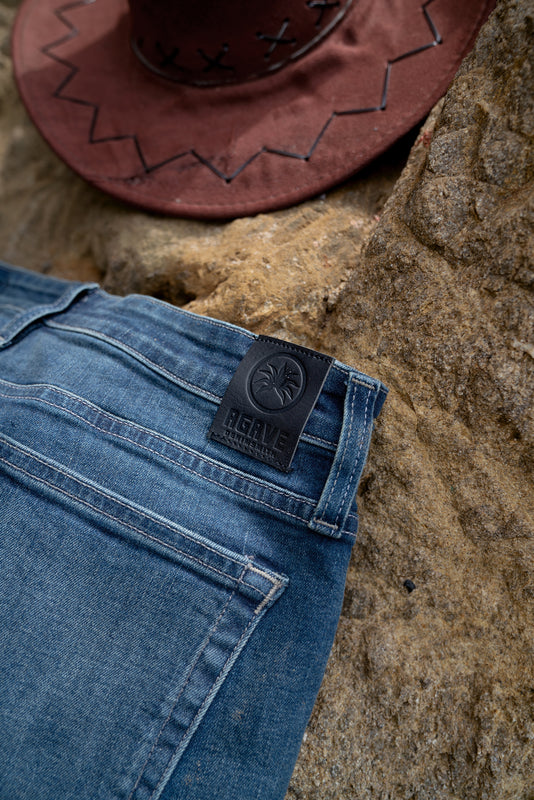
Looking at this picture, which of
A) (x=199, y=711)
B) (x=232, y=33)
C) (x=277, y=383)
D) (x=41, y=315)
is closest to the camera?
(x=199, y=711)

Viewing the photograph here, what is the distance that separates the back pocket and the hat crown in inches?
34.7

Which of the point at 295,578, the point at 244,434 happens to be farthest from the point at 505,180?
the point at 295,578

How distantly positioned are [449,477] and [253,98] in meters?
0.84

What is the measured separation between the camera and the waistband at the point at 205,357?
67cm

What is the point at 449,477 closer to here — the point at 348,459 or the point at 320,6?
the point at 348,459

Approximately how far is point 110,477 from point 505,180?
0.67 m

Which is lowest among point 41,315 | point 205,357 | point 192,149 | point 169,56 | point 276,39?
point 41,315

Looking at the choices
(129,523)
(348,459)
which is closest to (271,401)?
(348,459)

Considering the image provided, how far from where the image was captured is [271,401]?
706 mm

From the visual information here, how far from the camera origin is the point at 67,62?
1231mm

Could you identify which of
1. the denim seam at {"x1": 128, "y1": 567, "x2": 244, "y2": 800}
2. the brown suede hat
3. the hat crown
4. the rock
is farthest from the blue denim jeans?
the hat crown

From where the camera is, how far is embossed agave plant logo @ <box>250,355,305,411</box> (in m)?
0.70

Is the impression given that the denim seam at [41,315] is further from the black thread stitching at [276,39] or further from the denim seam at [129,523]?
the black thread stitching at [276,39]

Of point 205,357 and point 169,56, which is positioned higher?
point 169,56
